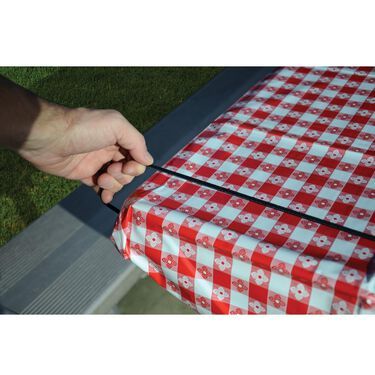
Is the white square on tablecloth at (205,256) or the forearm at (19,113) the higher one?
the forearm at (19,113)

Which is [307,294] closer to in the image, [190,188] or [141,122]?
[190,188]

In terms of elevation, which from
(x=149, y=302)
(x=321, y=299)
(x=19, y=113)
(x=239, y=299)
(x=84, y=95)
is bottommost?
(x=149, y=302)

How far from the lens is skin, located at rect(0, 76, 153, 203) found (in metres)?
1.48

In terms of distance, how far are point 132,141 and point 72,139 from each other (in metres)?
0.22

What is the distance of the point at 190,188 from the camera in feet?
5.13

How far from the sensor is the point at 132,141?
1.69 meters

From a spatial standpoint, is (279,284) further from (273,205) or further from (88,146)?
(88,146)

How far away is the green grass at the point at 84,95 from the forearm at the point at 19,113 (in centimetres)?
182

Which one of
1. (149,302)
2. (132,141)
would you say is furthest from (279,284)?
(149,302)

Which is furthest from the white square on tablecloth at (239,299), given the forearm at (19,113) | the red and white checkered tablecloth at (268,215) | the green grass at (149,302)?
the green grass at (149,302)

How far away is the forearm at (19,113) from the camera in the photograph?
1448 mm

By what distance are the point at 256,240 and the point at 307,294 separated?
20 centimetres

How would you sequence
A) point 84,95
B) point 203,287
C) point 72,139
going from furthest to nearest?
point 84,95, point 72,139, point 203,287

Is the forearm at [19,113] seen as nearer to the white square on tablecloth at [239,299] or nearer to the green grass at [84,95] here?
the white square on tablecloth at [239,299]
